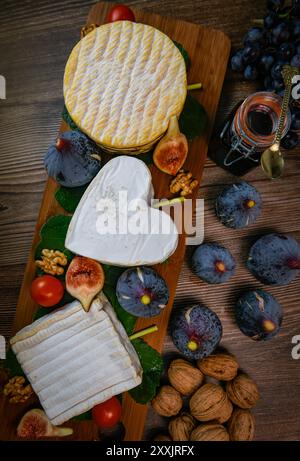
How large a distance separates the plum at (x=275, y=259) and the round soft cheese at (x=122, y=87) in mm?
435

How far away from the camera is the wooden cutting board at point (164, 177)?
4.02 ft

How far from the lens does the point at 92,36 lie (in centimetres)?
112

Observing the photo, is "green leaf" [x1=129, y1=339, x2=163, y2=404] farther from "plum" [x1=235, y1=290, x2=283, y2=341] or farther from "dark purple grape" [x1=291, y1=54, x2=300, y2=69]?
"dark purple grape" [x1=291, y1=54, x2=300, y2=69]

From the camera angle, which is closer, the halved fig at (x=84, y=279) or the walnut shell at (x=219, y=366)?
the halved fig at (x=84, y=279)

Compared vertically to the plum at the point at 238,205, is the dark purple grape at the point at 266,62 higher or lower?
higher

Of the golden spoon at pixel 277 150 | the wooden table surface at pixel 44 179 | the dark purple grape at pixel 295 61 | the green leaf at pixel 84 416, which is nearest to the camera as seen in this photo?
the golden spoon at pixel 277 150

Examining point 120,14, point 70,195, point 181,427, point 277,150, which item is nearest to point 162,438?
point 181,427

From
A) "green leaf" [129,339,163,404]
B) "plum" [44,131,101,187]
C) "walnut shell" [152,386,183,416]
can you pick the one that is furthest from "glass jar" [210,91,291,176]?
"walnut shell" [152,386,183,416]

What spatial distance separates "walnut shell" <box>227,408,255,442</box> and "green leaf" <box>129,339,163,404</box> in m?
0.27

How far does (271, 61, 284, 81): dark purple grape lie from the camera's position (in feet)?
3.76

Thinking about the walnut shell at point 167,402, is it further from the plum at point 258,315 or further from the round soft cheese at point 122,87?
the round soft cheese at point 122,87

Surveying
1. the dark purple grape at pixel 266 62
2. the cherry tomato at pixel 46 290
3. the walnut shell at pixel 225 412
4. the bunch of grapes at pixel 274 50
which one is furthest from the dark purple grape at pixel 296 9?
the walnut shell at pixel 225 412

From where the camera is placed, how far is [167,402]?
1259mm

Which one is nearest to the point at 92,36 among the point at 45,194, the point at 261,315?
the point at 45,194
